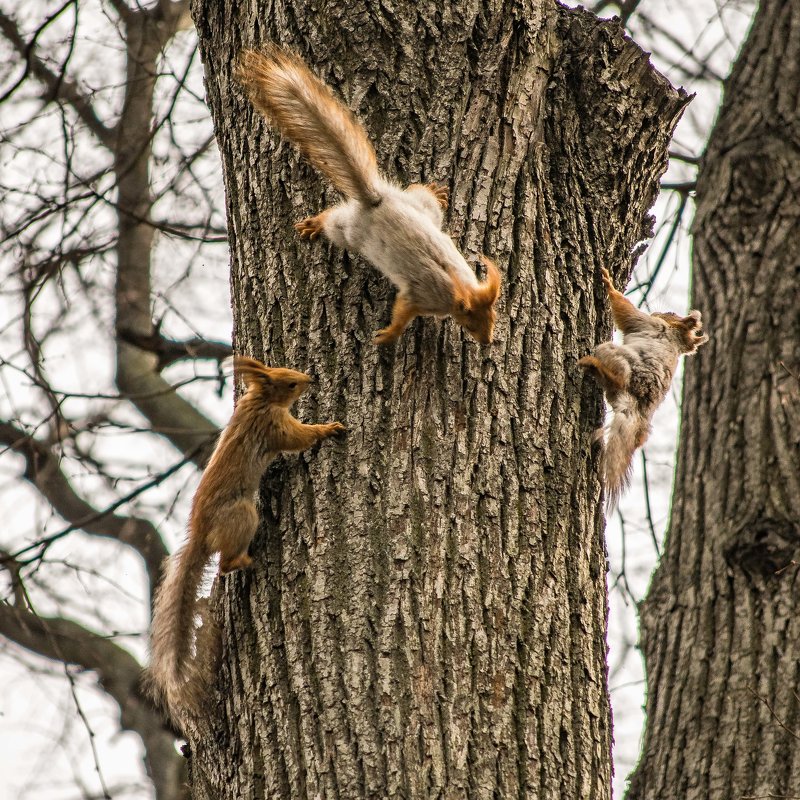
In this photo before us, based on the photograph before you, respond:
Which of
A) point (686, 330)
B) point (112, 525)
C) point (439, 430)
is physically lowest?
point (439, 430)

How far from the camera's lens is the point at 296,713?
1.96 meters

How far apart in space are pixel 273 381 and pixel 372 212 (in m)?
0.53

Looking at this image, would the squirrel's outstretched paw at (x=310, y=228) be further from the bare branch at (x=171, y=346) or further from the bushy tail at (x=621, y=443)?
the bare branch at (x=171, y=346)

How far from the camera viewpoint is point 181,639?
2.34 m

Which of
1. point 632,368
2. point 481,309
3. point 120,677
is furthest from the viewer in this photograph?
point 120,677

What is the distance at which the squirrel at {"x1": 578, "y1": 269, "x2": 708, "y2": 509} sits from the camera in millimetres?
2572

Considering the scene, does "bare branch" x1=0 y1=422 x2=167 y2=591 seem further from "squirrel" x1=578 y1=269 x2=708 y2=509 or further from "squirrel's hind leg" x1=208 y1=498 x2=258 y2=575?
"squirrel's hind leg" x1=208 y1=498 x2=258 y2=575

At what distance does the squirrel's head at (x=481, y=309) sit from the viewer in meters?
2.27

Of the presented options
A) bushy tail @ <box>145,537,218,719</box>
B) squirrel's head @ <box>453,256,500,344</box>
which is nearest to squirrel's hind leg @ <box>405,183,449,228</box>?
squirrel's head @ <box>453,256,500,344</box>

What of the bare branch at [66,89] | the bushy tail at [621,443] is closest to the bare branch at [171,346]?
the bare branch at [66,89]

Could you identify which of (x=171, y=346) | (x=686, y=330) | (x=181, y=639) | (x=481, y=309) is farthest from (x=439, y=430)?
(x=171, y=346)

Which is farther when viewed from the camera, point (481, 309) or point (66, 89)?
point (66, 89)

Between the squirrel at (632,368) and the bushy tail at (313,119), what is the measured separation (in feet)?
2.23

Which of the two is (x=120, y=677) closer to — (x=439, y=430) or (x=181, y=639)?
(x=181, y=639)
